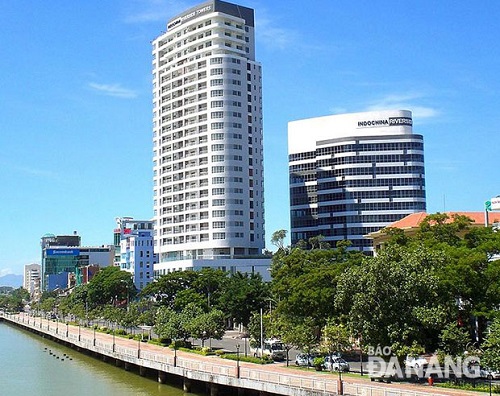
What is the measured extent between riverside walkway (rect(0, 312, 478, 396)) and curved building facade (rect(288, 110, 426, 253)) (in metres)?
69.8

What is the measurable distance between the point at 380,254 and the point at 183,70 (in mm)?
106222

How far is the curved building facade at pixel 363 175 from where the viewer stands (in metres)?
142

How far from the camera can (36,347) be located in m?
111

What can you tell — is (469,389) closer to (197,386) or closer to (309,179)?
(197,386)

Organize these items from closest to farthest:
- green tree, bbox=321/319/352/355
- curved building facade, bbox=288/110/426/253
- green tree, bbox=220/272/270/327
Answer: green tree, bbox=321/319/352/355, green tree, bbox=220/272/270/327, curved building facade, bbox=288/110/426/253

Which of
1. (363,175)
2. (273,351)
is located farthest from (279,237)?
(273,351)

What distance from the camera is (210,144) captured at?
458 ft

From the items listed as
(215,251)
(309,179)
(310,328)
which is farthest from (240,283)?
(309,179)

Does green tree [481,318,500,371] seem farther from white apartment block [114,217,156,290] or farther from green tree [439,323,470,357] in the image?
white apartment block [114,217,156,290]

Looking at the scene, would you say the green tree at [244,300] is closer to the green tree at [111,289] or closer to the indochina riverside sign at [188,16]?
the green tree at [111,289]

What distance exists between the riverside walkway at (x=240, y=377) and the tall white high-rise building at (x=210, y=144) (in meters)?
54.0

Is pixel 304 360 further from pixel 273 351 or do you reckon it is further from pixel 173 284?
pixel 173 284

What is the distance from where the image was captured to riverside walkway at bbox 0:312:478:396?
140ft

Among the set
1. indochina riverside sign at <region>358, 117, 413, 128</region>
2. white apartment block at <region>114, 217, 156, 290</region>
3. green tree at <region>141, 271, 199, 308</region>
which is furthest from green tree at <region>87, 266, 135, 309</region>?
indochina riverside sign at <region>358, 117, 413, 128</region>
